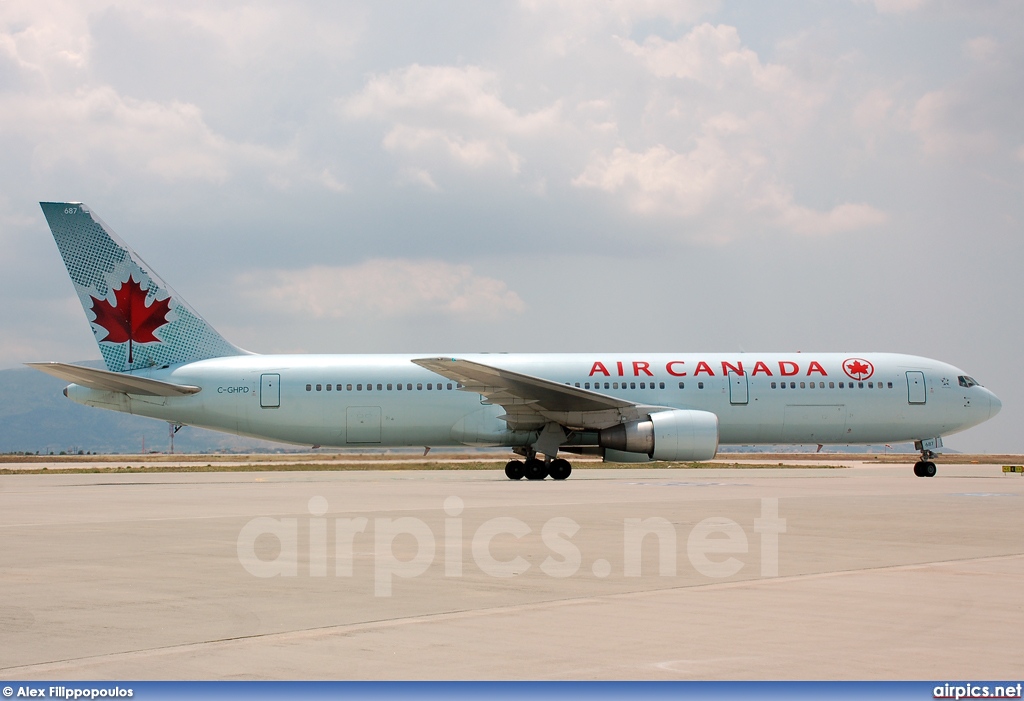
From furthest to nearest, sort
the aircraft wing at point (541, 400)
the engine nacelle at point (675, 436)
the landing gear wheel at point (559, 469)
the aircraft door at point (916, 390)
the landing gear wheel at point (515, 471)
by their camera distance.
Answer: the aircraft door at point (916, 390) → the landing gear wheel at point (515, 471) → the landing gear wheel at point (559, 469) → the aircraft wing at point (541, 400) → the engine nacelle at point (675, 436)

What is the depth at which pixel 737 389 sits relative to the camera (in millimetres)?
33844

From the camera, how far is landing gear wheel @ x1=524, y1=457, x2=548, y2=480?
31.1 m

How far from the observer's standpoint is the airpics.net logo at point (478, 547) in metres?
10.2

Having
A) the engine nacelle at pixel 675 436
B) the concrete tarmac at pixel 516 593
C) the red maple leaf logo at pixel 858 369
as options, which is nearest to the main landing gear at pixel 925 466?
the red maple leaf logo at pixel 858 369

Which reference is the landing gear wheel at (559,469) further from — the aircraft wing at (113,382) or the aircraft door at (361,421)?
the aircraft wing at (113,382)

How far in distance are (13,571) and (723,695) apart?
7729 mm

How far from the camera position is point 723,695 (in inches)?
214

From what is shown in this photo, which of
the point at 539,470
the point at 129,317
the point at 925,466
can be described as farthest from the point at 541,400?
the point at 129,317

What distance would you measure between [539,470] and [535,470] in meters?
0.12

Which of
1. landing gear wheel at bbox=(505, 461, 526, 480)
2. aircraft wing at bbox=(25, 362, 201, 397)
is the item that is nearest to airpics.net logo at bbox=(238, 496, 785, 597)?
landing gear wheel at bbox=(505, 461, 526, 480)

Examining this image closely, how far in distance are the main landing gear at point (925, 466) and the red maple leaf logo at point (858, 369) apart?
3.03m

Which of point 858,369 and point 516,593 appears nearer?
point 516,593

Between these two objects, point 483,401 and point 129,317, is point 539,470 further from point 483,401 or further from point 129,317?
point 129,317

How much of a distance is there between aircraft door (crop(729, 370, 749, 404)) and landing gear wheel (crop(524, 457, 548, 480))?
673 centimetres
